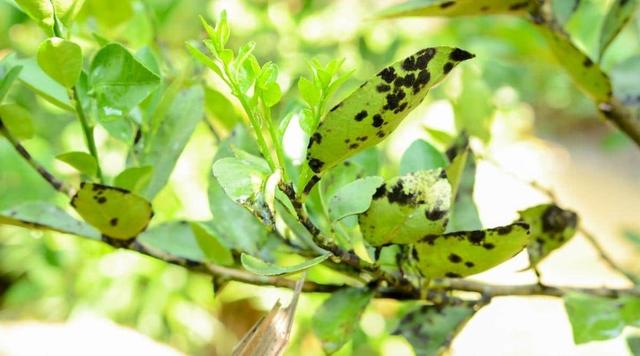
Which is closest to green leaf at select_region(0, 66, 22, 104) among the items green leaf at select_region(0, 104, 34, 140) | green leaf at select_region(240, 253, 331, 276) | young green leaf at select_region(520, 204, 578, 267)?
green leaf at select_region(0, 104, 34, 140)

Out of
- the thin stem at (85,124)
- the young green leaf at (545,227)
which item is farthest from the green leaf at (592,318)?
the thin stem at (85,124)

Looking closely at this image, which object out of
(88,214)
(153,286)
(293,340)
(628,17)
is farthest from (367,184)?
(153,286)

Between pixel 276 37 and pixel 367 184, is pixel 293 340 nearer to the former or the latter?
pixel 276 37

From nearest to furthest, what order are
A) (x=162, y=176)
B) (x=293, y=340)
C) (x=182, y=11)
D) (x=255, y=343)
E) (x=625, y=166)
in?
(x=255, y=343)
(x=162, y=176)
(x=182, y=11)
(x=293, y=340)
(x=625, y=166)

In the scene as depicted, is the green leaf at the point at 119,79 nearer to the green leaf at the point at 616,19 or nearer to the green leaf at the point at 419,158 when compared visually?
the green leaf at the point at 419,158

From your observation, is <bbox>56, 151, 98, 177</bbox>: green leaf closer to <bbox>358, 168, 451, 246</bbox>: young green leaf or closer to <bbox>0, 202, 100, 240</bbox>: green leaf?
<bbox>0, 202, 100, 240</bbox>: green leaf
